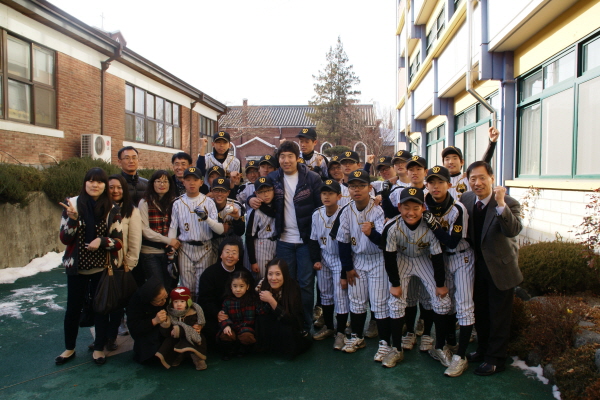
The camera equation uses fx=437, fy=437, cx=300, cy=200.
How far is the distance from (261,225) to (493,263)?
92.7 inches

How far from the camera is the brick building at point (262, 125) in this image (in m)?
42.4

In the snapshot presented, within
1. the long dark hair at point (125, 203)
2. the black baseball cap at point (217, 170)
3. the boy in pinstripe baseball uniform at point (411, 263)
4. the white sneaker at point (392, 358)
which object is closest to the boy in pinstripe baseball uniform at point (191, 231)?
the long dark hair at point (125, 203)

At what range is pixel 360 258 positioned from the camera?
436 cm

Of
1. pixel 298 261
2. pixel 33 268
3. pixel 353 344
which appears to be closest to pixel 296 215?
pixel 298 261

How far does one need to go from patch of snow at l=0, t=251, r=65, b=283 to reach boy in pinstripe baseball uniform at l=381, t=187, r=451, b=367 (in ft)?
20.2

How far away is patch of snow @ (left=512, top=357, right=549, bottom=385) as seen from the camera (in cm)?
362

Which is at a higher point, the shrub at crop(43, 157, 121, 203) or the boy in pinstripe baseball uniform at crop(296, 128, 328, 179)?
the boy in pinstripe baseball uniform at crop(296, 128, 328, 179)

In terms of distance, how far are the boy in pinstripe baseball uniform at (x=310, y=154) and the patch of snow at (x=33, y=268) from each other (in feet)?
16.8

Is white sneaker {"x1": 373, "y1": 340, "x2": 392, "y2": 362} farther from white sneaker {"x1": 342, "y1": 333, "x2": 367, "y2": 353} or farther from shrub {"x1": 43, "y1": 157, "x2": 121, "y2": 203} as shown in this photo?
shrub {"x1": 43, "y1": 157, "x2": 121, "y2": 203}

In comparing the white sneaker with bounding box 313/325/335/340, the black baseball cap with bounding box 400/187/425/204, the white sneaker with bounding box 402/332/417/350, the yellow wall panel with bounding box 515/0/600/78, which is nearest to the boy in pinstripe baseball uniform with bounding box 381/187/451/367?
the black baseball cap with bounding box 400/187/425/204

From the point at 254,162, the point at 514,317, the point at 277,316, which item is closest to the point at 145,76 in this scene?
the point at 254,162

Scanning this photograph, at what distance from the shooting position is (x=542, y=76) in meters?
6.52

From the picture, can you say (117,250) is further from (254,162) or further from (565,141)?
(565,141)

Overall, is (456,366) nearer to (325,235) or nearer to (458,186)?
(325,235)
